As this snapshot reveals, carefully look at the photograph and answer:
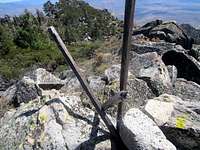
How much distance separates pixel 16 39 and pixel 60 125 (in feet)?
146

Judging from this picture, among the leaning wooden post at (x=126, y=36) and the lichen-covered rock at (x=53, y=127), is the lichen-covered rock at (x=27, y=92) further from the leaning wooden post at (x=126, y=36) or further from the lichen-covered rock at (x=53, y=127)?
the leaning wooden post at (x=126, y=36)

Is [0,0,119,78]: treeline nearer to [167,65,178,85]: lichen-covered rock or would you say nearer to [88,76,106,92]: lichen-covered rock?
[167,65,178,85]: lichen-covered rock

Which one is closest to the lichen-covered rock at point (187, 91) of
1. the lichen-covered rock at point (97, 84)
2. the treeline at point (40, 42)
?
the lichen-covered rock at point (97, 84)

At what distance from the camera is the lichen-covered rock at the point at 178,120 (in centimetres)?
714

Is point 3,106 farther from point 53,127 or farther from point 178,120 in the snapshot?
point 178,120

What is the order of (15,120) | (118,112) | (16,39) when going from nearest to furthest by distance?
(118,112) < (15,120) < (16,39)

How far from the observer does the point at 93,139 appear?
24.7ft

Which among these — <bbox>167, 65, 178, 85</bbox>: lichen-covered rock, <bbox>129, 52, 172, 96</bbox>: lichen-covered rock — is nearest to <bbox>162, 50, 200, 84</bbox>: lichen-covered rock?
<bbox>167, 65, 178, 85</bbox>: lichen-covered rock

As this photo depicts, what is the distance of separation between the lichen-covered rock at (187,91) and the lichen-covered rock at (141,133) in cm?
286

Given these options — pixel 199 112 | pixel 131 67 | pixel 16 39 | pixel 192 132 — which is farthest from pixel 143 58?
pixel 16 39

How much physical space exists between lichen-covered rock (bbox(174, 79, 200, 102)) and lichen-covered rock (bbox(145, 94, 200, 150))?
1.75 meters

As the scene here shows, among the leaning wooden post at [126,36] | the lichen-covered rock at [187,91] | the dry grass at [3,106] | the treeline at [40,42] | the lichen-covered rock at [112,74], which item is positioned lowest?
the treeline at [40,42]

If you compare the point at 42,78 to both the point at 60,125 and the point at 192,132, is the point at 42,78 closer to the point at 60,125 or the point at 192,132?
the point at 60,125

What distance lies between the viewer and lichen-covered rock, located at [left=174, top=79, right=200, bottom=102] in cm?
990
